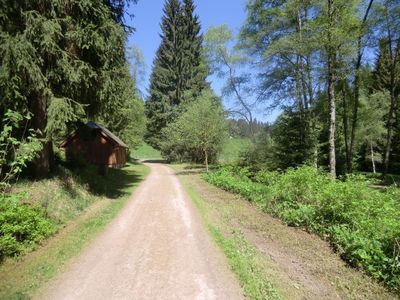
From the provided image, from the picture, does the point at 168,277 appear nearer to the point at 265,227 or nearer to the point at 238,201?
the point at 265,227

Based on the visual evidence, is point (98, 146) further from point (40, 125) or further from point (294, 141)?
point (294, 141)

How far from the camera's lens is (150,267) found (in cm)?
611

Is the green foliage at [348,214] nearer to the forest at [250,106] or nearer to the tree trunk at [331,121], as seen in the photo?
the forest at [250,106]

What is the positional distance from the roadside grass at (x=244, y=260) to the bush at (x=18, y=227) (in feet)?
14.4

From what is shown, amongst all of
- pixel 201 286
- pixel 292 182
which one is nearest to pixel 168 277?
pixel 201 286

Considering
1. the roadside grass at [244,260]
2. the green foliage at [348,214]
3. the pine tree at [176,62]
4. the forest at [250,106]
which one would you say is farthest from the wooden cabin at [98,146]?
the pine tree at [176,62]

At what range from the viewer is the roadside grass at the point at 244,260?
200 inches

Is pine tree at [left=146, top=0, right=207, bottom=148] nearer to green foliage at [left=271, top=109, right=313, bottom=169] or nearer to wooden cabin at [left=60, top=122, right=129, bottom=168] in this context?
wooden cabin at [left=60, top=122, right=129, bottom=168]

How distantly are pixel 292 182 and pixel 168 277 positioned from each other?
263 inches

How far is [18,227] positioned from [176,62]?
45266 millimetres

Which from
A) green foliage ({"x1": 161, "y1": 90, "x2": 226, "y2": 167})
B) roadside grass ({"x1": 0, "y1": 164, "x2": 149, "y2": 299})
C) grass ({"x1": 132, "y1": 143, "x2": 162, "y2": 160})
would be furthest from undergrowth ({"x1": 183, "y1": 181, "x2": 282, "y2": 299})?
grass ({"x1": 132, "y1": 143, "x2": 162, "y2": 160})

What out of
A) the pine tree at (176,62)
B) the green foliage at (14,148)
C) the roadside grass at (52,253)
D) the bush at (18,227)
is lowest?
the roadside grass at (52,253)

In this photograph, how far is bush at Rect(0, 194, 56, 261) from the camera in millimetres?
6449

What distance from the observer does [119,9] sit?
44.6 feet
